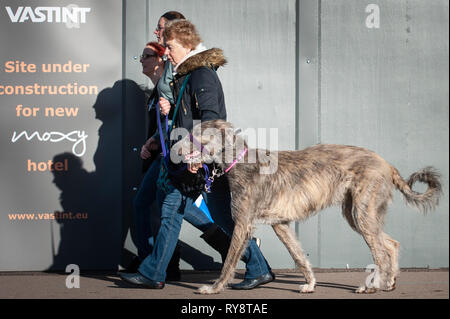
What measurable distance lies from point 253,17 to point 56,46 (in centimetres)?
223

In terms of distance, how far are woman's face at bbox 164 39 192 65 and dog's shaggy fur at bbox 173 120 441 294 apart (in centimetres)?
86

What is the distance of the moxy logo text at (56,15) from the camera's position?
24.6 ft

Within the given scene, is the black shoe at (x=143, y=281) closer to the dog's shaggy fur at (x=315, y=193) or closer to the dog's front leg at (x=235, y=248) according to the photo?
the dog's shaggy fur at (x=315, y=193)

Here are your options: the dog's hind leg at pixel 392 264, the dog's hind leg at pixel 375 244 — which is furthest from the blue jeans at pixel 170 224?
the dog's hind leg at pixel 392 264

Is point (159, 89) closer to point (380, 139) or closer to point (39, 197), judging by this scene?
point (39, 197)

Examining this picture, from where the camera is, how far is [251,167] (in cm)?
612

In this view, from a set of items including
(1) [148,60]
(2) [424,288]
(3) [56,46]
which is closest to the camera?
(2) [424,288]

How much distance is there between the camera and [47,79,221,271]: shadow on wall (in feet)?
24.8

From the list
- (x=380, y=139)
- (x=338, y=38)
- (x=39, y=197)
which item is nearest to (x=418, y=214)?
(x=380, y=139)

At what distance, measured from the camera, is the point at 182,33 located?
6.07 m

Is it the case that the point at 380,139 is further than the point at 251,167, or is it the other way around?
the point at 380,139

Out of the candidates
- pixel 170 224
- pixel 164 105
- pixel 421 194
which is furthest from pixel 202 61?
pixel 421 194

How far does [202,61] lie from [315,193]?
1.59 m

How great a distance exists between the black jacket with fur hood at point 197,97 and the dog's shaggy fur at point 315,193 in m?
0.30
